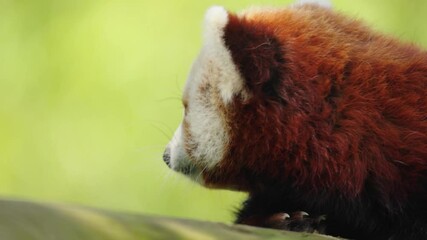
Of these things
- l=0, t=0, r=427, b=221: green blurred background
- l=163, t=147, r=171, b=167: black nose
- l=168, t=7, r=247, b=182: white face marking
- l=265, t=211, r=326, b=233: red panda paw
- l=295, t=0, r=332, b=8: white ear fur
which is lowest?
l=0, t=0, r=427, b=221: green blurred background

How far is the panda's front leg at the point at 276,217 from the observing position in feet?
4.28

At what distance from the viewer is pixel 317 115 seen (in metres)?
1.28

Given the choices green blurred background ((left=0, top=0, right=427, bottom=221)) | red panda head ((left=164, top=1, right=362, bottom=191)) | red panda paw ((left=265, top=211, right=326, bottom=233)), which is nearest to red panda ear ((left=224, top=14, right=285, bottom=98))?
red panda head ((left=164, top=1, right=362, bottom=191))

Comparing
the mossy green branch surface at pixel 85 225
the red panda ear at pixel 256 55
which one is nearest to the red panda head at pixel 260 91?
the red panda ear at pixel 256 55

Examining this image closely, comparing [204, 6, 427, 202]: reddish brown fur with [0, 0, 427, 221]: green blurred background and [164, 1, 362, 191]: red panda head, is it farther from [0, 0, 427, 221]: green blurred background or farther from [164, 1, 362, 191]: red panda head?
[0, 0, 427, 221]: green blurred background

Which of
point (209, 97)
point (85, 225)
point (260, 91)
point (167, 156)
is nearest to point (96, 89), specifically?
point (167, 156)

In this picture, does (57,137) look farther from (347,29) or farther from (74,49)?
(347,29)

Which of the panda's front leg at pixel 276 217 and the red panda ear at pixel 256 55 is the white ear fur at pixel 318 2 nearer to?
the red panda ear at pixel 256 55

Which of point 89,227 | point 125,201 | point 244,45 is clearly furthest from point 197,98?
point 125,201

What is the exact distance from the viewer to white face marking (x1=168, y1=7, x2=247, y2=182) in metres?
1.35

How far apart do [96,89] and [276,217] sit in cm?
156

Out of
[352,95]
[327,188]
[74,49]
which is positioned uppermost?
[352,95]

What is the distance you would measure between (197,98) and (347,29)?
261 millimetres

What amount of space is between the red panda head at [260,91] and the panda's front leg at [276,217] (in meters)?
0.04
